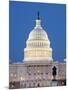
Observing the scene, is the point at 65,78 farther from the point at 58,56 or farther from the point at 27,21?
the point at 27,21

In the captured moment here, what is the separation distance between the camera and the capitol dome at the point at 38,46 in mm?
3022

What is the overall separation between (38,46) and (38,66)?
238 mm

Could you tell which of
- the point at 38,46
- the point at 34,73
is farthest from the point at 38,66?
the point at 38,46

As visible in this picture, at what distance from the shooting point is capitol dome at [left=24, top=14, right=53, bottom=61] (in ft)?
9.92

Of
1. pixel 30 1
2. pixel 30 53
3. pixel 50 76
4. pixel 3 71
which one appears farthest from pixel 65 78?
pixel 30 1

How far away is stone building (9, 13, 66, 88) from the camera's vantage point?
2979mm

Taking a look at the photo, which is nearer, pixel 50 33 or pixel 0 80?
pixel 0 80

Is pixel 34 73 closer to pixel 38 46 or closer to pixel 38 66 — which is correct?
pixel 38 66

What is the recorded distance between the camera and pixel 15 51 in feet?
9.75

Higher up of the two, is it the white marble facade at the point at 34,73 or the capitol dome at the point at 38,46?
the capitol dome at the point at 38,46

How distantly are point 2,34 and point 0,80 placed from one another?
522mm

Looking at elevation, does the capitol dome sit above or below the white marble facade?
above

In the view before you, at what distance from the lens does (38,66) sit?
9.96 feet

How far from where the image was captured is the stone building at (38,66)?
9.77ft
